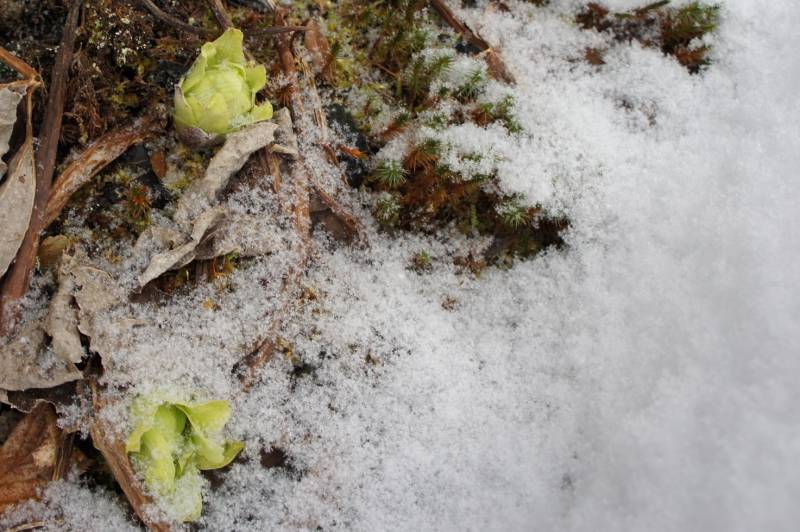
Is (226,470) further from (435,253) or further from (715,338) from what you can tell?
(715,338)

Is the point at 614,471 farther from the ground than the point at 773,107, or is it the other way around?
the point at 773,107

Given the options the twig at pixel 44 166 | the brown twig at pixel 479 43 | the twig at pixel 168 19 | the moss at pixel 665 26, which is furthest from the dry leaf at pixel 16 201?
the moss at pixel 665 26

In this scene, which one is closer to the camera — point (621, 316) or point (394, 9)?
point (621, 316)

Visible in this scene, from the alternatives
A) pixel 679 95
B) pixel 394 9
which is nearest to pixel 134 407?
pixel 394 9

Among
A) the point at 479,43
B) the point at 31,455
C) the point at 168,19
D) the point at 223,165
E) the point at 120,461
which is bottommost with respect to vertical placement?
the point at 31,455

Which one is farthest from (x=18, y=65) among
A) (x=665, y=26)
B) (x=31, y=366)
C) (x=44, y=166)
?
(x=665, y=26)

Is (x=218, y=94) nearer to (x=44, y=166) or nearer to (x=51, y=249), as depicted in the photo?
(x=44, y=166)

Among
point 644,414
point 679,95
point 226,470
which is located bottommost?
point 226,470
